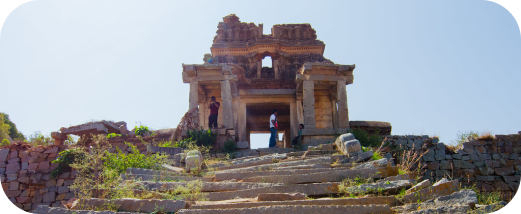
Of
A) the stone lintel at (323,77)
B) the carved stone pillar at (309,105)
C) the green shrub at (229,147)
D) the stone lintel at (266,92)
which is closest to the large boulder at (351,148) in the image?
the green shrub at (229,147)

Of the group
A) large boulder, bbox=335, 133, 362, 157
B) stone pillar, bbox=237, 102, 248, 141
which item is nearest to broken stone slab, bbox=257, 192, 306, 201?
large boulder, bbox=335, 133, 362, 157

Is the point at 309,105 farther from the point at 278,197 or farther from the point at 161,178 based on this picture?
the point at 278,197

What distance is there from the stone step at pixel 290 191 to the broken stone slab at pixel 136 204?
34.3 inches

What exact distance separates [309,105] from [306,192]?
8582 millimetres

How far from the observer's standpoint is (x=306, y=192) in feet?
22.4

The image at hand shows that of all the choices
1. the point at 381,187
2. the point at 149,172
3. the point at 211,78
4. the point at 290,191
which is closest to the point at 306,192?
the point at 290,191

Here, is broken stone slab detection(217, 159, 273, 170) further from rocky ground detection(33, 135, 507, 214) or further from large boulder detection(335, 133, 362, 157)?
large boulder detection(335, 133, 362, 157)

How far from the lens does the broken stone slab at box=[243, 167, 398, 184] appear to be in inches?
297

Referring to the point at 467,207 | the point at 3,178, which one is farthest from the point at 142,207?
the point at 3,178

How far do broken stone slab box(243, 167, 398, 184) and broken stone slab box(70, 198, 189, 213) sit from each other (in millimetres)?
2011

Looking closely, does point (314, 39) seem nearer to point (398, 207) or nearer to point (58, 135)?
point (58, 135)

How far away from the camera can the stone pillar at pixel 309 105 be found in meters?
14.9

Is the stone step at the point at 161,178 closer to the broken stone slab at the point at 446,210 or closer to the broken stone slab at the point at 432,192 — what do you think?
the broken stone slab at the point at 432,192

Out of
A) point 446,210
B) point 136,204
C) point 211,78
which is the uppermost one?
point 211,78
